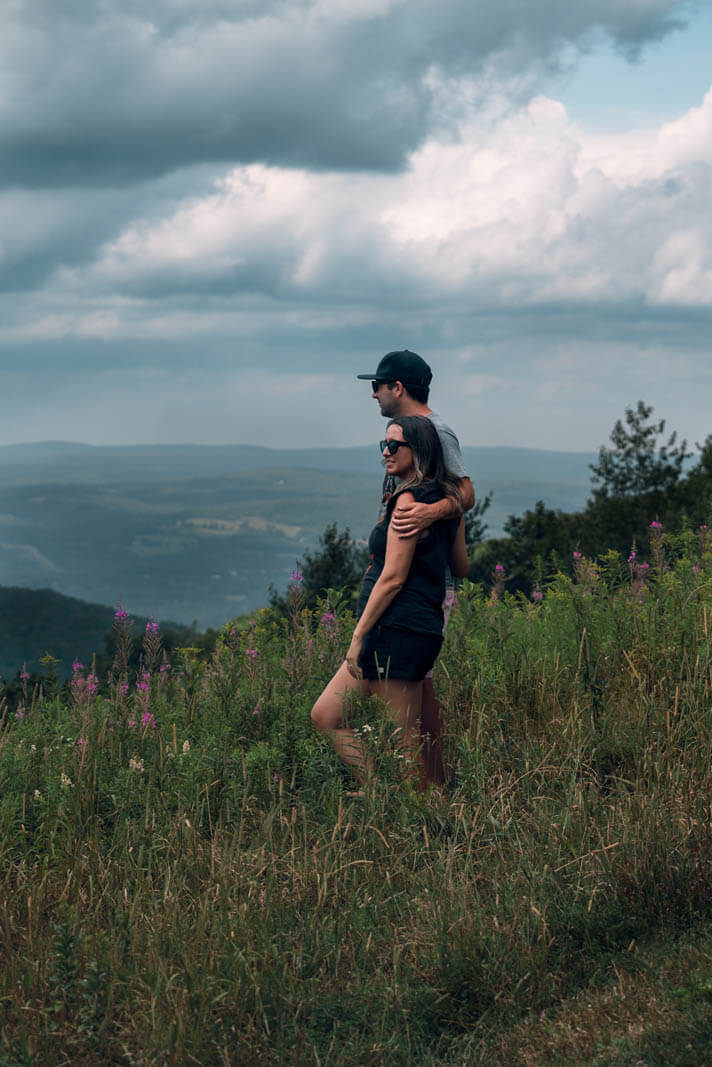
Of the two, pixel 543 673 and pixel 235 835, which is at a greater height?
pixel 543 673

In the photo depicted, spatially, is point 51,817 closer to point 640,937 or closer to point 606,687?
point 640,937

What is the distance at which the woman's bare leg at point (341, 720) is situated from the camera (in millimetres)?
4516

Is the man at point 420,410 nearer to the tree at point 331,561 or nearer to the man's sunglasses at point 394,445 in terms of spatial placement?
the man's sunglasses at point 394,445

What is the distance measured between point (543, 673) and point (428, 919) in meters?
2.39

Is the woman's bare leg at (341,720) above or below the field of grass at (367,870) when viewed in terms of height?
above

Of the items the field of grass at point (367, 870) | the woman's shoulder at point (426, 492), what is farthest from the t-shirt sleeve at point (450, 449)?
the field of grass at point (367, 870)

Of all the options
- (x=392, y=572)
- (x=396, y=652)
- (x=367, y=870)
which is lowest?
(x=367, y=870)

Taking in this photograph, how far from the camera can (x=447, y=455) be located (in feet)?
15.1

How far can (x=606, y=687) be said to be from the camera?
5.53 meters

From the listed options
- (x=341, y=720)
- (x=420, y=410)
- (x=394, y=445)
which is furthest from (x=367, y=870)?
(x=420, y=410)

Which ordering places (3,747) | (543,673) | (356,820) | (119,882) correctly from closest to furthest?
(119,882)
(356,820)
(3,747)
(543,673)

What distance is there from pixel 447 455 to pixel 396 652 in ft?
3.20

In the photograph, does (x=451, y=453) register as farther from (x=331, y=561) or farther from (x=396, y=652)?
(x=331, y=561)

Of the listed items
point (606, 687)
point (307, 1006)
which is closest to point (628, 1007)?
point (307, 1006)
